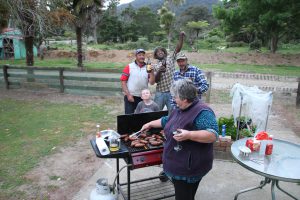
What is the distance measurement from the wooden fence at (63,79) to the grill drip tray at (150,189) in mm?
5150

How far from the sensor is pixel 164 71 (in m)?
4.61

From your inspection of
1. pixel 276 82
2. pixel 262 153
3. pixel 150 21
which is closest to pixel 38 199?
pixel 262 153

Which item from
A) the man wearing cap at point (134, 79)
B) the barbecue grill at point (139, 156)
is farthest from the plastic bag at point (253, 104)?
the barbecue grill at point (139, 156)

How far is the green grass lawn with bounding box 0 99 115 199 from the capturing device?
13.8ft

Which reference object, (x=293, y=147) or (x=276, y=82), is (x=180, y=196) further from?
(x=276, y=82)

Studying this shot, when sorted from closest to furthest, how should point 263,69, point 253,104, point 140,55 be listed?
point 253,104 → point 140,55 → point 263,69

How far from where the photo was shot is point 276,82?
11.8 meters

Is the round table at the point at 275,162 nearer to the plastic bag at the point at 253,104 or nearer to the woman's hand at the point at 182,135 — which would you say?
the woman's hand at the point at 182,135

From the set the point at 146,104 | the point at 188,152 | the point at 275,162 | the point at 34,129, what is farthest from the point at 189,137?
the point at 34,129

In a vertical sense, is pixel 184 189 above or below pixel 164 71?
below

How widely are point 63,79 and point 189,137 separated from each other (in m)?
7.83

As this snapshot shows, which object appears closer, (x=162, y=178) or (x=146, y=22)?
(x=162, y=178)

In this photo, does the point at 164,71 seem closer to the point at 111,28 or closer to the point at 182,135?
the point at 182,135

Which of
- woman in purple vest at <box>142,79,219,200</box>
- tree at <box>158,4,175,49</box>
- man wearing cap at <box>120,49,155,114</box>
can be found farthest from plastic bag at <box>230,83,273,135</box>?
tree at <box>158,4,175,49</box>
